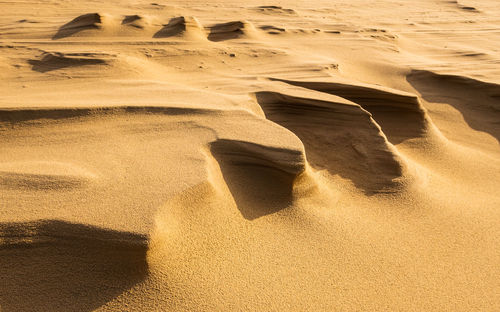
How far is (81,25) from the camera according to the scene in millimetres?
2977

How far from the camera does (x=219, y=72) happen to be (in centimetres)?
243

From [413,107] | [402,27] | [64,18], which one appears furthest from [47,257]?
[402,27]

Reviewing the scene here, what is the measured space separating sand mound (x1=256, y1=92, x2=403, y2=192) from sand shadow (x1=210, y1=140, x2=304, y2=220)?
0.32 meters

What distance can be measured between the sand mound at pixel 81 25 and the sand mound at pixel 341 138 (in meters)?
1.74

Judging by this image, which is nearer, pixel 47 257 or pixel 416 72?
pixel 47 257

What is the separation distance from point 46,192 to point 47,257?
198 mm

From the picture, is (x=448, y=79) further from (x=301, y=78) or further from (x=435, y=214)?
(x=435, y=214)

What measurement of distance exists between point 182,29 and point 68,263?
251 centimetres

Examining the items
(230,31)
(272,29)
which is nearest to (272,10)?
(272,29)

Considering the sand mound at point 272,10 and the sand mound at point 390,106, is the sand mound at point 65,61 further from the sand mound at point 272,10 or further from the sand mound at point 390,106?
the sand mound at point 272,10

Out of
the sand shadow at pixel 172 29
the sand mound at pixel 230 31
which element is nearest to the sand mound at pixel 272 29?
the sand mound at pixel 230 31

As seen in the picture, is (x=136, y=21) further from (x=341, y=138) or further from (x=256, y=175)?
(x=256, y=175)

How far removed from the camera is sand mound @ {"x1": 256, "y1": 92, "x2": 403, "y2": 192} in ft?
5.33

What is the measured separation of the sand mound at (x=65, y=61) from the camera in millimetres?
2215
